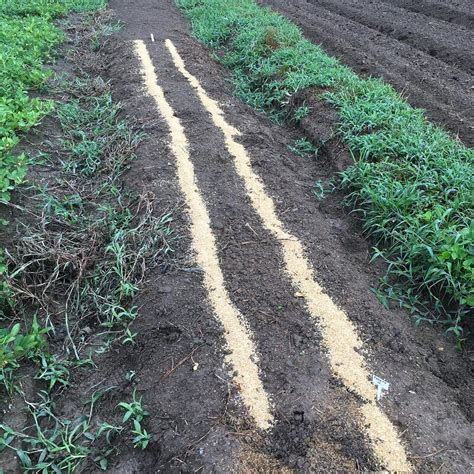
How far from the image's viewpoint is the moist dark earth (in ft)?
7.88

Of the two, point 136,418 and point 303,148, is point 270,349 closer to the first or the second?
point 136,418

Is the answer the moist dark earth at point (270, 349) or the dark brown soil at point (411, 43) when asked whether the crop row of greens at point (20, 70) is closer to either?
the moist dark earth at point (270, 349)

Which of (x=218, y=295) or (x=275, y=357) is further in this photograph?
(x=218, y=295)

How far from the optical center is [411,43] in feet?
30.1

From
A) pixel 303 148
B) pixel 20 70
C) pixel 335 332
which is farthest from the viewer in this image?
pixel 20 70

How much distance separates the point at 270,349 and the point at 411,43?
8.57m

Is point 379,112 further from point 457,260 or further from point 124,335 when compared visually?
point 124,335

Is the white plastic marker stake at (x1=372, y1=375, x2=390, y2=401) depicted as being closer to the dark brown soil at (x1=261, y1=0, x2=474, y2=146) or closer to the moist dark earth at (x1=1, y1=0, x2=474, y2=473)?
the moist dark earth at (x1=1, y1=0, x2=474, y2=473)

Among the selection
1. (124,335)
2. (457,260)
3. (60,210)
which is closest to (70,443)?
(124,335)

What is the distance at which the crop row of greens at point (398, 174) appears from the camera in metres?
3.34

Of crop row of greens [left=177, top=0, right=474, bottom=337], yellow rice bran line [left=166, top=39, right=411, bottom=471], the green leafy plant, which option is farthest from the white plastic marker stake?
the green leafy plant

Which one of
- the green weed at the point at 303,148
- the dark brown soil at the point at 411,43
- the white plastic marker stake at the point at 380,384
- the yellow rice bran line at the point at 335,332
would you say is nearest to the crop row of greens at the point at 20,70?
the yellow rice bran line at the point at 335,332

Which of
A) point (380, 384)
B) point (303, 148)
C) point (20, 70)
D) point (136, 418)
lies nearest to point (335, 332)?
point (380, 384)

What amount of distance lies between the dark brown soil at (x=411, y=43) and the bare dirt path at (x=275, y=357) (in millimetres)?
3189
